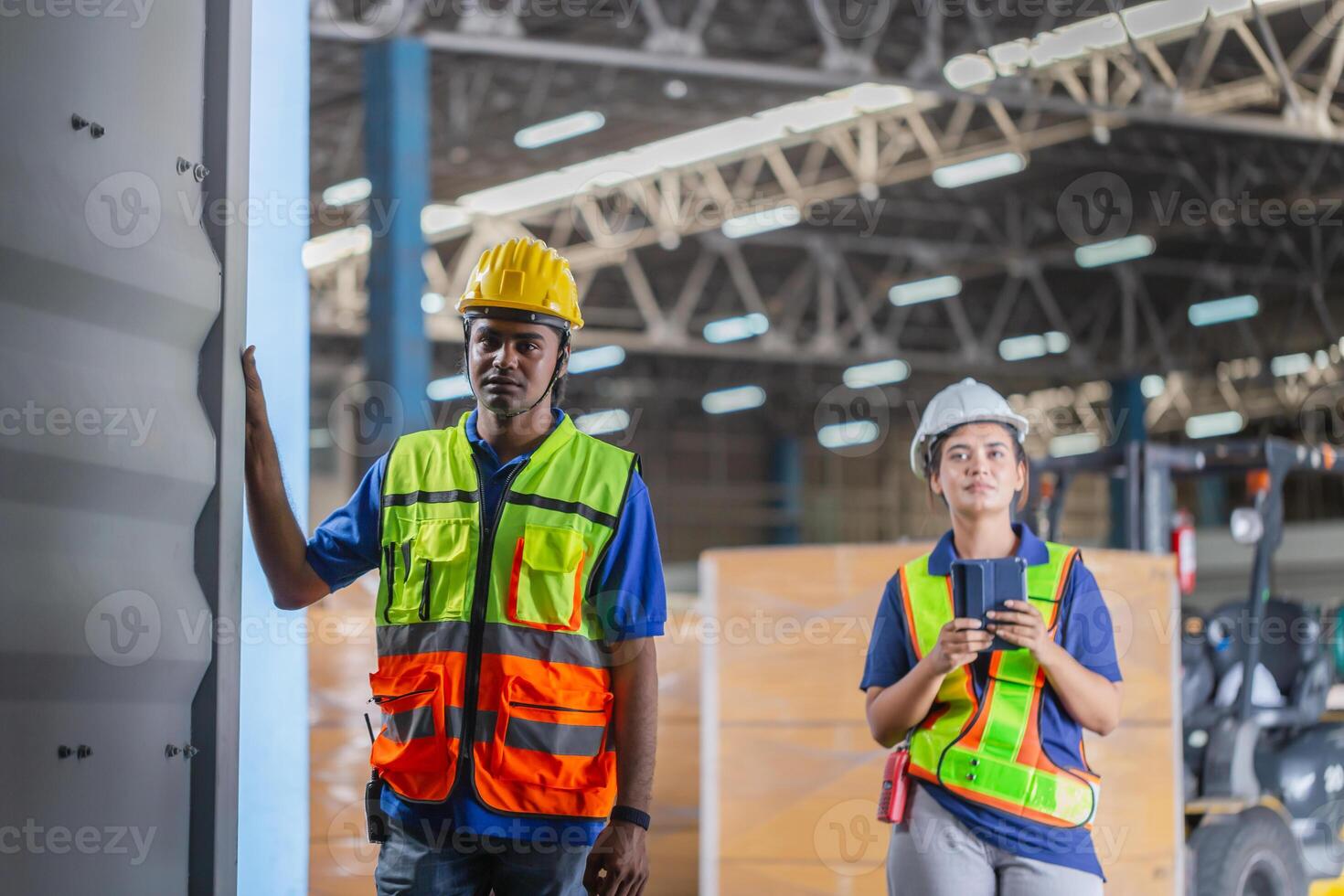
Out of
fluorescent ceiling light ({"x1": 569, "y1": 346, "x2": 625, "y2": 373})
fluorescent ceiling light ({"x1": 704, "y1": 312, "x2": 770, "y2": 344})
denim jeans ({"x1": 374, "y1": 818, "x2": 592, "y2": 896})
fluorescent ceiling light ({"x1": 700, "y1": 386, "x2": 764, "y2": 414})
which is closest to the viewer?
denim jeans ({"x1": 374, "y1": 818, "x2": 592, "y2": 896})

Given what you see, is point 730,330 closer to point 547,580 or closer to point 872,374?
point 872,374

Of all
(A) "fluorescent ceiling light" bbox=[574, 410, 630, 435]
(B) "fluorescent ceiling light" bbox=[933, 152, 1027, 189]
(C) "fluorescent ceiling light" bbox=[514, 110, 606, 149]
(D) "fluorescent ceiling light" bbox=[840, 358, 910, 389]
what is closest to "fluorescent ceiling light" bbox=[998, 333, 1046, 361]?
(D) "fluorescent ceiling light" bbox=[840, 358, 910, 389]

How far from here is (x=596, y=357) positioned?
25.5 meters

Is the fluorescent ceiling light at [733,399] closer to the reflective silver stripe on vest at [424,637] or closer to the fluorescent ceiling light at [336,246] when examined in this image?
the fluorescent ceiling light at [336,246]

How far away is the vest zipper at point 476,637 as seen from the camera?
7.98 feet

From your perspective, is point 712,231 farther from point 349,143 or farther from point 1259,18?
point 1259,18

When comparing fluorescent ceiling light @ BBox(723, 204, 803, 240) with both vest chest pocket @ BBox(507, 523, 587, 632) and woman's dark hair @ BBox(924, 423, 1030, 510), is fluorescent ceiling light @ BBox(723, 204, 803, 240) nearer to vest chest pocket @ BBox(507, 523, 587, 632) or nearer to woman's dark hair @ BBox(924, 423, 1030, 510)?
woman's dark hair @ BBox(924, 423, 1030, 510)

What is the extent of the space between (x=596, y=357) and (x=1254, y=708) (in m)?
19.3

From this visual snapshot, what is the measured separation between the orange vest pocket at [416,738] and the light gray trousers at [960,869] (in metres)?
1.07

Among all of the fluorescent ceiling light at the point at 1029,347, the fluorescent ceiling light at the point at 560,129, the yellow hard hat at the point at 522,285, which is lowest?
the yellow hard hat at the point at 522,285

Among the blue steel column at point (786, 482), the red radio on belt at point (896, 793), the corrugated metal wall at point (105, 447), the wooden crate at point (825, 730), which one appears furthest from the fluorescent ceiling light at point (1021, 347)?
the corrugated metal wall at point (105, 447)

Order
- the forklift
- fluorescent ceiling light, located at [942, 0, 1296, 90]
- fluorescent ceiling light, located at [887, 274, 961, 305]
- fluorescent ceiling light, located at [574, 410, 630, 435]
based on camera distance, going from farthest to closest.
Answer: fluorescent ceiling light, located at [574, 410, 630, 435], fluorescent ceiling light, located at [887, 274, 961, 305], fluorescent ceiling light, located at [942, 0, 1296, 90], the forklift

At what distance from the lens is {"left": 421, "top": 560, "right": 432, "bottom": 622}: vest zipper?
251 cm

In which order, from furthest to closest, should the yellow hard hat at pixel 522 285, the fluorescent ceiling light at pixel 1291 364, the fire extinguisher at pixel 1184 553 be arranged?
1. the fluorescent ceiling light at pixel 1291 364
2. the fire extinguisher at pixel 1184 553
3. the yellow hard hat at pixel 522 285
